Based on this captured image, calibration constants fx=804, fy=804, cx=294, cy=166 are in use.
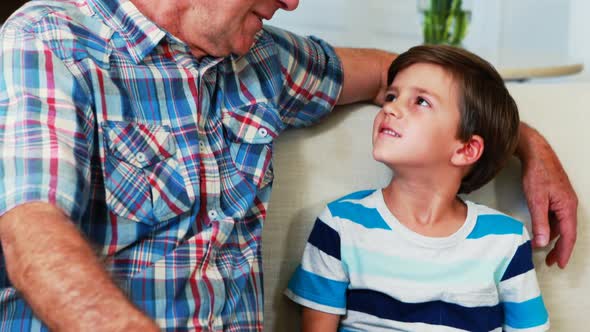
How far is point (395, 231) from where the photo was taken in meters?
1.37

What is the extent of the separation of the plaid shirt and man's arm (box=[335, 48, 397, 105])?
0.23m

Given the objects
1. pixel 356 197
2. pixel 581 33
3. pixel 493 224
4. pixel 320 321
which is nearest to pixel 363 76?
pixel 356 197

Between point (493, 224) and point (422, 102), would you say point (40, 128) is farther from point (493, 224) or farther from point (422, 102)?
point (493, 224)

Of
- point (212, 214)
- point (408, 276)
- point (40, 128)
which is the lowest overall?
point (408, 276)

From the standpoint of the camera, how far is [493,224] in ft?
4.62

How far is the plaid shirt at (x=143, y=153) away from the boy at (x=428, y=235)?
14 centimetres

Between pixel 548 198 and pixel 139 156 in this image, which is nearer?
pixel 139 156

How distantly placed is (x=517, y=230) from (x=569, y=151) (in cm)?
27

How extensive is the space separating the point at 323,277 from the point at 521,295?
346 mm

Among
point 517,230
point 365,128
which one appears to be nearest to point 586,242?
point 517,230

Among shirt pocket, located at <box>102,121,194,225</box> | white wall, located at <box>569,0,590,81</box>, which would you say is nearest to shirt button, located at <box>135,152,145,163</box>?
shirt pocket, located at <box>102,121,194,225</box>

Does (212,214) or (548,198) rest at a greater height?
(212,214)

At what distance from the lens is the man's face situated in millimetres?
1237

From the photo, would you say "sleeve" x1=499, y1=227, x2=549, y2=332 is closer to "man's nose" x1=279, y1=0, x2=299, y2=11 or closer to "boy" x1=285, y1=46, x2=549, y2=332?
"boy" x1=285, y1=46, x2=549, y2=332
